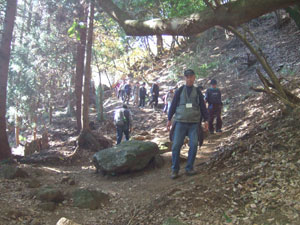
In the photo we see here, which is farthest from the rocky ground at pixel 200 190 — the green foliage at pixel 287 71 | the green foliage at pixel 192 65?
the green foliage at pixel 192 65

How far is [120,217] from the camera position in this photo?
15.1ft

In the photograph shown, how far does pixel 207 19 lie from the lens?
4.54 meters

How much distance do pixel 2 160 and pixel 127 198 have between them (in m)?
5.14

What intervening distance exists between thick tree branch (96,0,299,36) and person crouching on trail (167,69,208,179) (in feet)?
3.10

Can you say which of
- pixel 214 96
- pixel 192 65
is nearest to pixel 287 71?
pixel 214 96

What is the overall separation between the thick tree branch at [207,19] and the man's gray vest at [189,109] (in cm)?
122

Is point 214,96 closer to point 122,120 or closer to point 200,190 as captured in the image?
point 122,120

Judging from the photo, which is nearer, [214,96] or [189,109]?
[189,109]

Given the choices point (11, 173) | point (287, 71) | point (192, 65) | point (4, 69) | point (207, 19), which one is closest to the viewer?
point (207, 19)

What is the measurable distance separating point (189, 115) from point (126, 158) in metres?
2.71

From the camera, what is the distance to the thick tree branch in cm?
417

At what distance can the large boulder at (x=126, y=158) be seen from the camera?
743 centimetres

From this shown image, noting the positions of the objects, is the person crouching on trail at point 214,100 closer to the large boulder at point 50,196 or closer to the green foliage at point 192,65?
the large boulder at point 50,196

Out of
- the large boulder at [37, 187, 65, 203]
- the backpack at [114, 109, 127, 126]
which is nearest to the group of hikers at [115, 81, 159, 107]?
the backpack at [114, 109, 127, 126]
